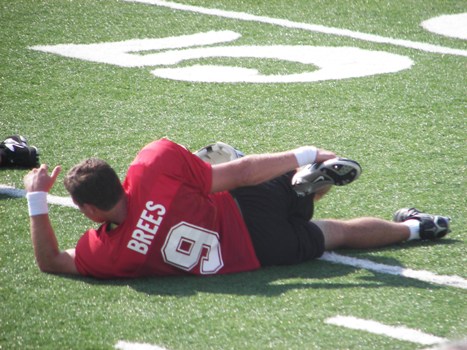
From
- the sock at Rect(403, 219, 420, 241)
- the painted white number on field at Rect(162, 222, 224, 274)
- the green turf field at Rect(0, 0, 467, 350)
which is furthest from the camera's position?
the sock at Rect(403, 219, 420, 241)

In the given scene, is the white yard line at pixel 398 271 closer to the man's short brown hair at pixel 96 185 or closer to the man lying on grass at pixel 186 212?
the man lying on grass at pixel 186 212

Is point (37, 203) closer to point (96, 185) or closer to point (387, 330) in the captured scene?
point (96, 185)

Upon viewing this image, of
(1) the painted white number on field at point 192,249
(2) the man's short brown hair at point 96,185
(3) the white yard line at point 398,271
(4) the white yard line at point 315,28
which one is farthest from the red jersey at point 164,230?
(4) the white yard line at point 315,28

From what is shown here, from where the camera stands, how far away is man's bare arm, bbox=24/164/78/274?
4.55 meters

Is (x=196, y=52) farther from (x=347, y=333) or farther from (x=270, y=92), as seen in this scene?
(x=347, y=333)

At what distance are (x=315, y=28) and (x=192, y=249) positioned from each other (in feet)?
19.3

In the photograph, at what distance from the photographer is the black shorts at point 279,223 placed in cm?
478

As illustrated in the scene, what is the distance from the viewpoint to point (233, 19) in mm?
10555

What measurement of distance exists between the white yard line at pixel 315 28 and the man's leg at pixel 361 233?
4.41 m

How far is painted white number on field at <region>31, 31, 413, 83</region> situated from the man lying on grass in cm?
359

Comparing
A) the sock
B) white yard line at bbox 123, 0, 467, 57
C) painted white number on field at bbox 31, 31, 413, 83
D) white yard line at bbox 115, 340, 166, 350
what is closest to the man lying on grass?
the sock

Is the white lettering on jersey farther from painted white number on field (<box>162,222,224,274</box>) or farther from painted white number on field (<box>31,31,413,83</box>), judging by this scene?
painted white number on field (<box>31,31,413,83</box>)

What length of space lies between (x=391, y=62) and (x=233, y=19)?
2.23m

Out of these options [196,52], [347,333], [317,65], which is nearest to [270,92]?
[317,65]
